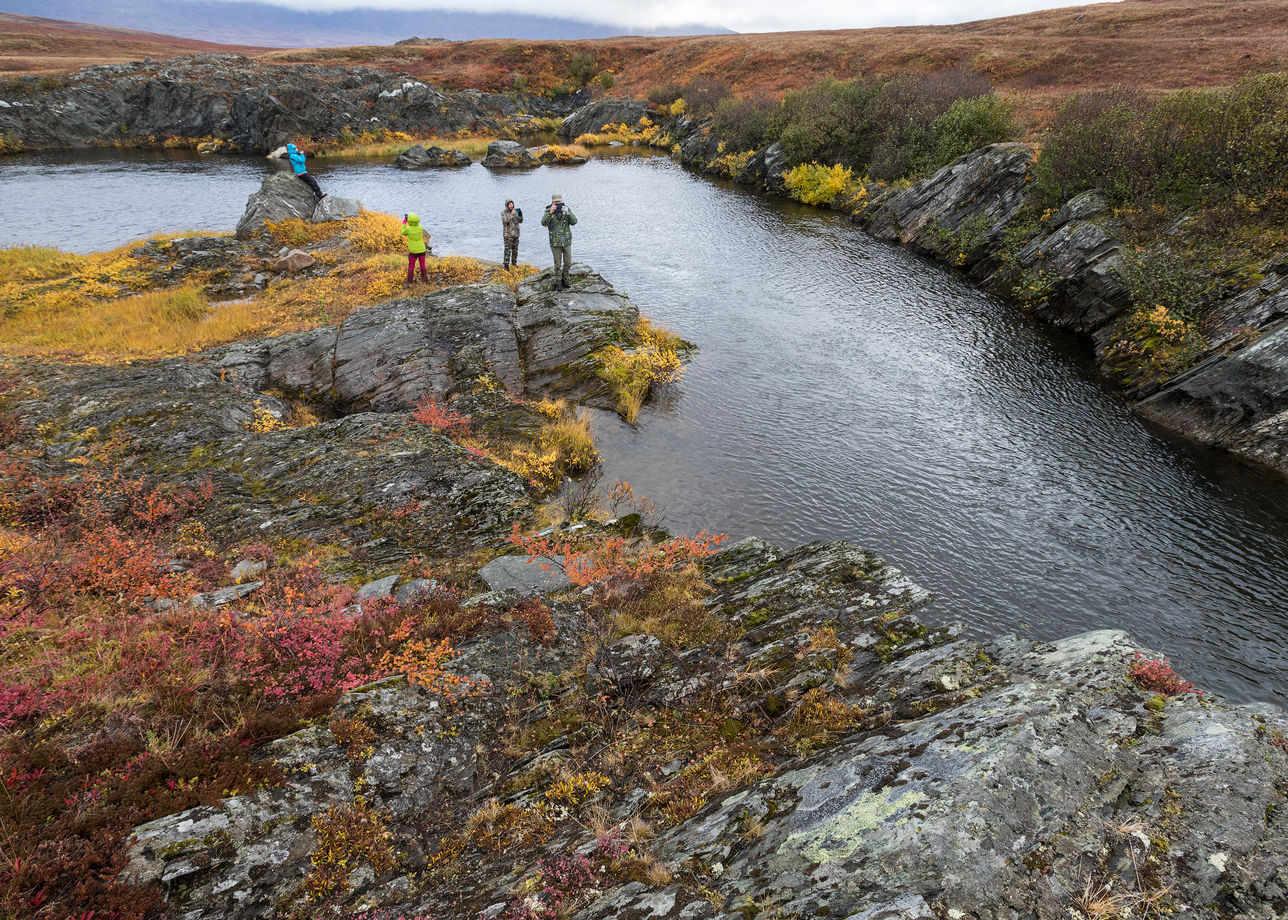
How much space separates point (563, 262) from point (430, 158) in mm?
50647

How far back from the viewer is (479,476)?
51.4ft

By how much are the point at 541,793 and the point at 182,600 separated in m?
7.38

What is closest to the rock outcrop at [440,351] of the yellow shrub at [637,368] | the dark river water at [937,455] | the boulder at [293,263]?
the yellow shrub at [637,368]

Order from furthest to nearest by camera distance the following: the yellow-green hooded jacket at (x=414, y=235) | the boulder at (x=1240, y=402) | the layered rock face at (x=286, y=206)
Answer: the layered rock face at (x=286, y=206), the yellow-green hooded jacket at (x=414, y=235), the boulder at (x=1240, y=402)

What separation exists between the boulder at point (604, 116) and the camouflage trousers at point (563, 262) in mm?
69861

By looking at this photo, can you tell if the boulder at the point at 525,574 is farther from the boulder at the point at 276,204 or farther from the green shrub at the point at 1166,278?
the boulder at the point at 276,204

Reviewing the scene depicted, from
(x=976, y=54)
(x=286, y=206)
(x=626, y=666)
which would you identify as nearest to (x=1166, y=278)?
(x=626, y=666)

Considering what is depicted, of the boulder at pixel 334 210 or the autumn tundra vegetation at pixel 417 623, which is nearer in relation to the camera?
the autumn tundra vegetation at pixel 417 623

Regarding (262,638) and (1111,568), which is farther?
(1111,568)

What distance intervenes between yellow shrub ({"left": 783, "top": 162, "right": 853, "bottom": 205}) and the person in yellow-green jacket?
34.6m

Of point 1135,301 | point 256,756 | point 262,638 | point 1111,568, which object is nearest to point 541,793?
point 256,756

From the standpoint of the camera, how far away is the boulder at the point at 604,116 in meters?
87.2

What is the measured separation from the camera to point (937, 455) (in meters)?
19.4

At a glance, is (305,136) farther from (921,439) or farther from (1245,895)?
(1245,895)
